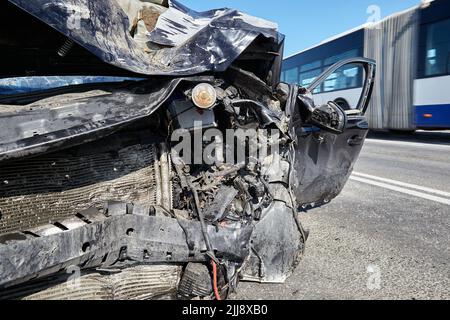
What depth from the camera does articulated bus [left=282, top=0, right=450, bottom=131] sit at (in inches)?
403

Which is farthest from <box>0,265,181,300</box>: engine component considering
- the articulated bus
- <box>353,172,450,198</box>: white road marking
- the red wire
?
the articulated bus

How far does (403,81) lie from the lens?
38.0 ft

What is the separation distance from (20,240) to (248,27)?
1.48m

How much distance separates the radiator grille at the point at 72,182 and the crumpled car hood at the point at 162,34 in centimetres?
46

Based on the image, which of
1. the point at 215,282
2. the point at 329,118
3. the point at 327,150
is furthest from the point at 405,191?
the point at 215,282

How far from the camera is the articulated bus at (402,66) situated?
10234mm

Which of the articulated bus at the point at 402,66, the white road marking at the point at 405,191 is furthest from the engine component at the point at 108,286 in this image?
the articulated bus at the point at 402,66

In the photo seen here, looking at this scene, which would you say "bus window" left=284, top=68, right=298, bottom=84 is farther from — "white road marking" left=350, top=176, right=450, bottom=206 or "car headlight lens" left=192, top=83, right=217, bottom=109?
"car headlight lens" left=192, top=83, right=217, bottom=109

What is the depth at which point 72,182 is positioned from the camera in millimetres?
1700

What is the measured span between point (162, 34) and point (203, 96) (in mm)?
582

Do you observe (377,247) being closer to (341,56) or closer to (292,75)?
(341,56)

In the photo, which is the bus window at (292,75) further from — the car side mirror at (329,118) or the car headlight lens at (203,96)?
the car headlight lens at (203,96)

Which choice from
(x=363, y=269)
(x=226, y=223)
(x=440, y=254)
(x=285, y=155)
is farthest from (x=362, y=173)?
(x=226, y=223)

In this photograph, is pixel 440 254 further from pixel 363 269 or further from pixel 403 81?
pixel 403 81
